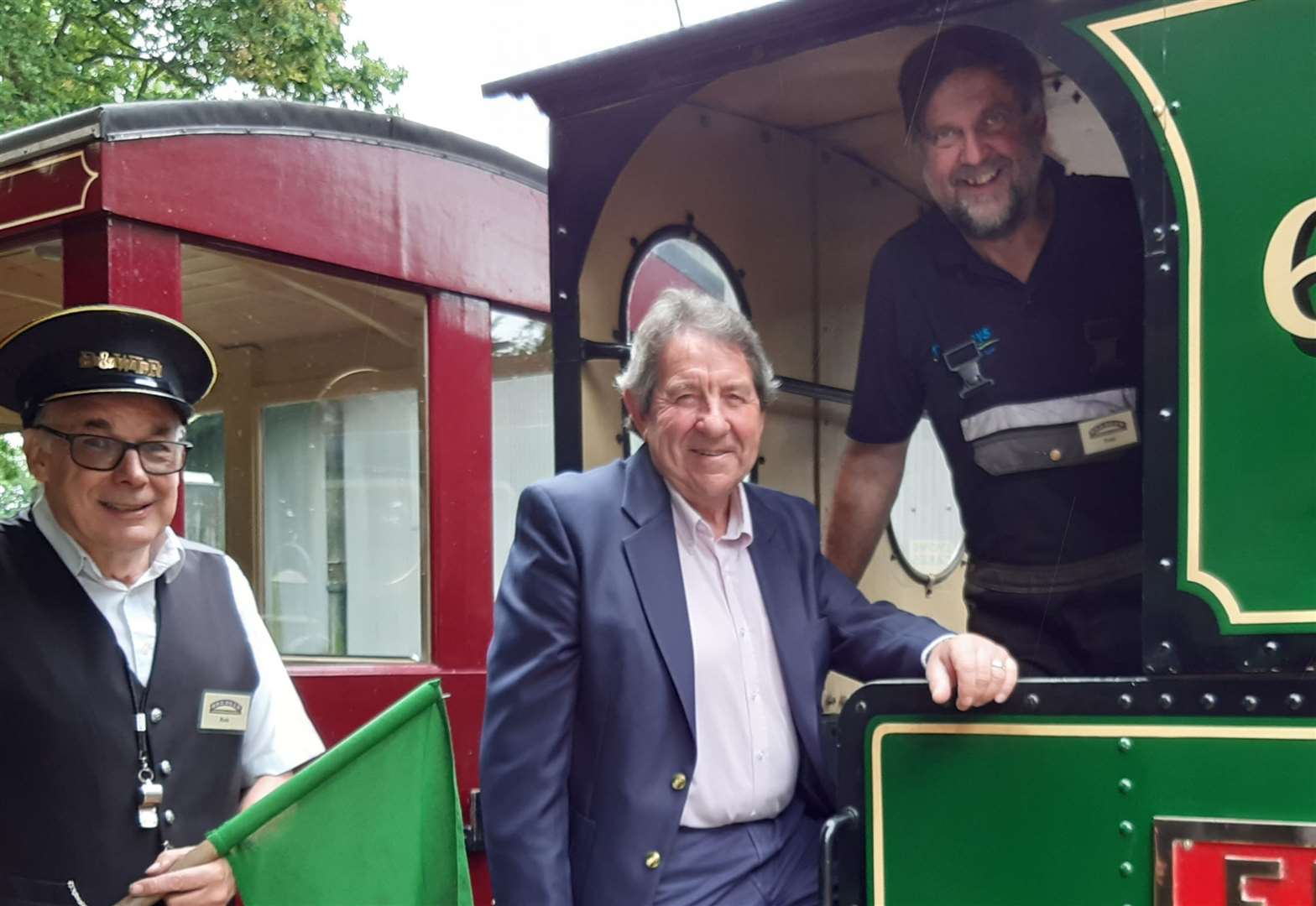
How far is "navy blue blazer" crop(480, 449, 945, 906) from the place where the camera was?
1979 mm

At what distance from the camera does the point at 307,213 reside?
3789 mm

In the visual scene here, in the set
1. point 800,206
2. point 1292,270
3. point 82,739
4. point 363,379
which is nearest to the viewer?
point 1292,270

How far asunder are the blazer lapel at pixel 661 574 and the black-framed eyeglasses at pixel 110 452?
86 centimetres

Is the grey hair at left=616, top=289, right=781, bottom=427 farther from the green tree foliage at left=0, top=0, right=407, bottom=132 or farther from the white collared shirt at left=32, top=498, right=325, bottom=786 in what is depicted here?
the green tree foliage at left=0, top=0, right=407, bottom=132

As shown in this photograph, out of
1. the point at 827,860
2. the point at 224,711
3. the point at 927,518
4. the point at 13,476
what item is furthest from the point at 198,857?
the point at 13,476

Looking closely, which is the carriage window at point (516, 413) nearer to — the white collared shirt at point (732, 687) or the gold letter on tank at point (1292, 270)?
the white collared shirt at point (732, 687)

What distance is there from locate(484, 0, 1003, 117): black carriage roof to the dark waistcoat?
1200mm

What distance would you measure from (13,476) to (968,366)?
6.77 m

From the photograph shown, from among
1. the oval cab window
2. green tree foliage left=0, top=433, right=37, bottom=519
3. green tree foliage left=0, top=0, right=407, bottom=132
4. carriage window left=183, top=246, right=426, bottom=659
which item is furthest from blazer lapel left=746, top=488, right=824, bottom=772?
green tree foliage left=0, top=0, right=407, bottom=132

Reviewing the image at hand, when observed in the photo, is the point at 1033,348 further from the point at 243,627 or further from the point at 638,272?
the point at 243,627

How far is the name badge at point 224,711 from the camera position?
2.30 meters

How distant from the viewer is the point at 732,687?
2055 millimetres

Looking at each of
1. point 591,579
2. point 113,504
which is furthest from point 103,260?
point 591,579

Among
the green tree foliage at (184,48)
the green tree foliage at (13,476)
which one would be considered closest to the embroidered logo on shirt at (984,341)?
the green tree foliage at (13,476)
